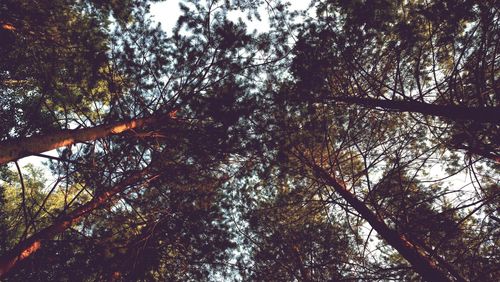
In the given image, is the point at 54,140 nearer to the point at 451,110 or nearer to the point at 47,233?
the point at 47,233

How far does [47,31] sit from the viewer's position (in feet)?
24.4

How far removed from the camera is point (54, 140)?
13.1ft

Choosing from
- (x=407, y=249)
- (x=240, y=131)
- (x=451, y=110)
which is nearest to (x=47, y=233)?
(x=240, y=131)

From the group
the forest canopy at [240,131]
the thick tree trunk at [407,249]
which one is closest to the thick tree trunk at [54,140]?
the forest canopy at [240,131]

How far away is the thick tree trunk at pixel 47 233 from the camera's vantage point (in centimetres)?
408

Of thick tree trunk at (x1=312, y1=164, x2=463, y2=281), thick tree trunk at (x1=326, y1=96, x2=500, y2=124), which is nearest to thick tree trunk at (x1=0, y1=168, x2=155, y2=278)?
thick tree trunk at (x1=312, y1=164, x2=463, y2=281)

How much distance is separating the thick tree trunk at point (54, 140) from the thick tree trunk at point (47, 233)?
1.38 metres

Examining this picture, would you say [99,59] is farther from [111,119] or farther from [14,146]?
[14,146]

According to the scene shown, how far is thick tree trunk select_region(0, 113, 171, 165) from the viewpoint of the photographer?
3.27 m

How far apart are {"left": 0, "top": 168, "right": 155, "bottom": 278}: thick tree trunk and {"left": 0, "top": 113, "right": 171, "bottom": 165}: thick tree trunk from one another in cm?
138

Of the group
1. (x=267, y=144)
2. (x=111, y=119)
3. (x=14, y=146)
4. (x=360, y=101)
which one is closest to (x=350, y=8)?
(x=360, y=101)

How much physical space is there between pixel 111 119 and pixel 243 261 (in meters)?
4.50

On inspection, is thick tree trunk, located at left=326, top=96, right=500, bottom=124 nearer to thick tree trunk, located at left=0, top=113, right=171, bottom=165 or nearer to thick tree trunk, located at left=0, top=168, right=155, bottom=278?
thick tree trunk, located at left=0, top=113, right=171, bottom=165

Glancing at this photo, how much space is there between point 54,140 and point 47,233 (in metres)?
1.91
